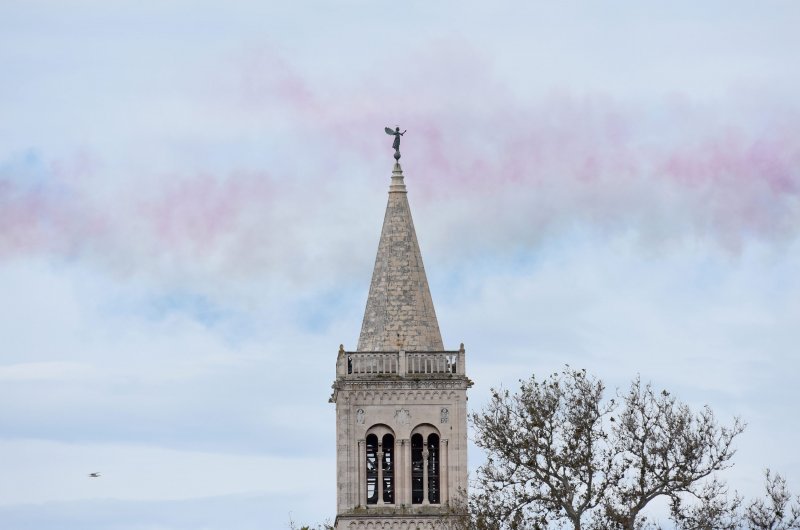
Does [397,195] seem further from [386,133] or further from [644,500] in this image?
[644,500]

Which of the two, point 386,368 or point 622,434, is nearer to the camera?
point 622,434

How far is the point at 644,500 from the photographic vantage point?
310 feet

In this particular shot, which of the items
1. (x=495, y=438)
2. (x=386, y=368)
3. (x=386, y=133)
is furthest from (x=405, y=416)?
(x=495, y=438)

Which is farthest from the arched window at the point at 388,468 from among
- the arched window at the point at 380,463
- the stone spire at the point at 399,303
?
the stone spire at the point at 399,303

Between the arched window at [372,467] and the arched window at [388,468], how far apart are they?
365mm

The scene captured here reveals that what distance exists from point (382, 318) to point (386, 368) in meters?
2.22

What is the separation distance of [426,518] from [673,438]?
32437 millimetres

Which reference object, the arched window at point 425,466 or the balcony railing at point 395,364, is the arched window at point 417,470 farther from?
the balcony railing at point 395,364

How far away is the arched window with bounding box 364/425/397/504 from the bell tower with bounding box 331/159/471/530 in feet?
0.14

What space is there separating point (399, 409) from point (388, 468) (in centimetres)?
257

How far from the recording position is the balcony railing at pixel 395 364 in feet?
420

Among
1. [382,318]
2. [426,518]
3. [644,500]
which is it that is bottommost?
[644,500]

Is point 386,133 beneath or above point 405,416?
above

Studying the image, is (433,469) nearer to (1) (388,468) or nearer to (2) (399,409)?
(1) (388,468)
